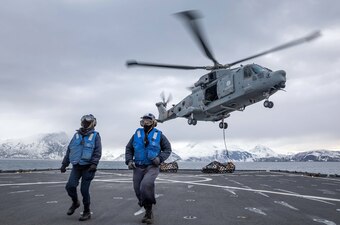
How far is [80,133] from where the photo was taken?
802 centimetres

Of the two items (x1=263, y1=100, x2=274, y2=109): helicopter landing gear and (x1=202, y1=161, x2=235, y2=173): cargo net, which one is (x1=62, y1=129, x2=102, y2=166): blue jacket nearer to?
(x1=263, y1=100, x2=274, y2=109): helicopter landing gear

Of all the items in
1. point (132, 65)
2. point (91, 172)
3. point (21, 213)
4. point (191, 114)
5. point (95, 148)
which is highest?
point (132, 65)

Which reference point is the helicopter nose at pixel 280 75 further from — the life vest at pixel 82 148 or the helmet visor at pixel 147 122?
the life vest at pixel 82 148

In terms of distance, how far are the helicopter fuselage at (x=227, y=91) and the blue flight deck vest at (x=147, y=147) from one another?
1806 centimetres

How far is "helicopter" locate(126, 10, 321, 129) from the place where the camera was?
936 inches

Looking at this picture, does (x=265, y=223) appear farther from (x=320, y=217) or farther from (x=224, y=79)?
(x=224, y=79)

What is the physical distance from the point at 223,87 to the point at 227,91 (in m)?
0.61

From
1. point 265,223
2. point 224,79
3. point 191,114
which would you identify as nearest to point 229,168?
point 191,114

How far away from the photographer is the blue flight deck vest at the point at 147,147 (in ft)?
24.8

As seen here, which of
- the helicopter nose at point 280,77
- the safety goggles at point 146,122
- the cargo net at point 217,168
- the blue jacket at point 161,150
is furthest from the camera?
the cargo net at point 217,168

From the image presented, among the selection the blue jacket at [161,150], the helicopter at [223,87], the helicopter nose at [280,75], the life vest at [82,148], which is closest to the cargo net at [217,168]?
the helicopter at [223,87]

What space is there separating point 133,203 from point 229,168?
1317 inches

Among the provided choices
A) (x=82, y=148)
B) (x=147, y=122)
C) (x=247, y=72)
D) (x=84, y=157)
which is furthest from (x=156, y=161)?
(x=247, y=72)

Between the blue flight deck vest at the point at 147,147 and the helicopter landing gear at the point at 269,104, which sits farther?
the helicopter landing gear at the point at 269,104
